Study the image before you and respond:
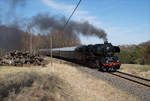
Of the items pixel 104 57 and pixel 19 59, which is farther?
pixel 19 59

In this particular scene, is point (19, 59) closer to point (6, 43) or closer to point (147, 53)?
point (6, 43)

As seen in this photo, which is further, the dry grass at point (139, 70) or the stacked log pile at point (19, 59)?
the stacked log pile at point (19, 59)

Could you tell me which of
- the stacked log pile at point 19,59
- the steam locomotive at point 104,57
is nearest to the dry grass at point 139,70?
the steam locomotive at point 104,57

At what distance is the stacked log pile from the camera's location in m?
18.0

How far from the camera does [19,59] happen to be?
1880 cm

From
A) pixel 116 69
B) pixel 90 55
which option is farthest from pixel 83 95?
pixel 90 55

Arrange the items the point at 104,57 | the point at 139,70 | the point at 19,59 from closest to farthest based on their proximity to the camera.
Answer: the point at 104,57 < the point at 139,70 < the point at 19,59

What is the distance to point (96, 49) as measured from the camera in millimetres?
18422

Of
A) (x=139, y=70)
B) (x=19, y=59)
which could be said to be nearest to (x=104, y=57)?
(x=139, y=70)

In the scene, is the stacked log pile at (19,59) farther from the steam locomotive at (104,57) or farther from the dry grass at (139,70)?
the dry grass at (139,70)

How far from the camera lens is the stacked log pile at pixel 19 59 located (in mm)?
17959

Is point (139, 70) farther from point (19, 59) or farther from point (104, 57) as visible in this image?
point (19, 59)

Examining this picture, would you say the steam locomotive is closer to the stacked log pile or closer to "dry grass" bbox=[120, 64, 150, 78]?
"dry grass" bbox=[120, 64, 150, 78]

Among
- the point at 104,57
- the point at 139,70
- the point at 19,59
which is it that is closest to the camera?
the point at 104,57
